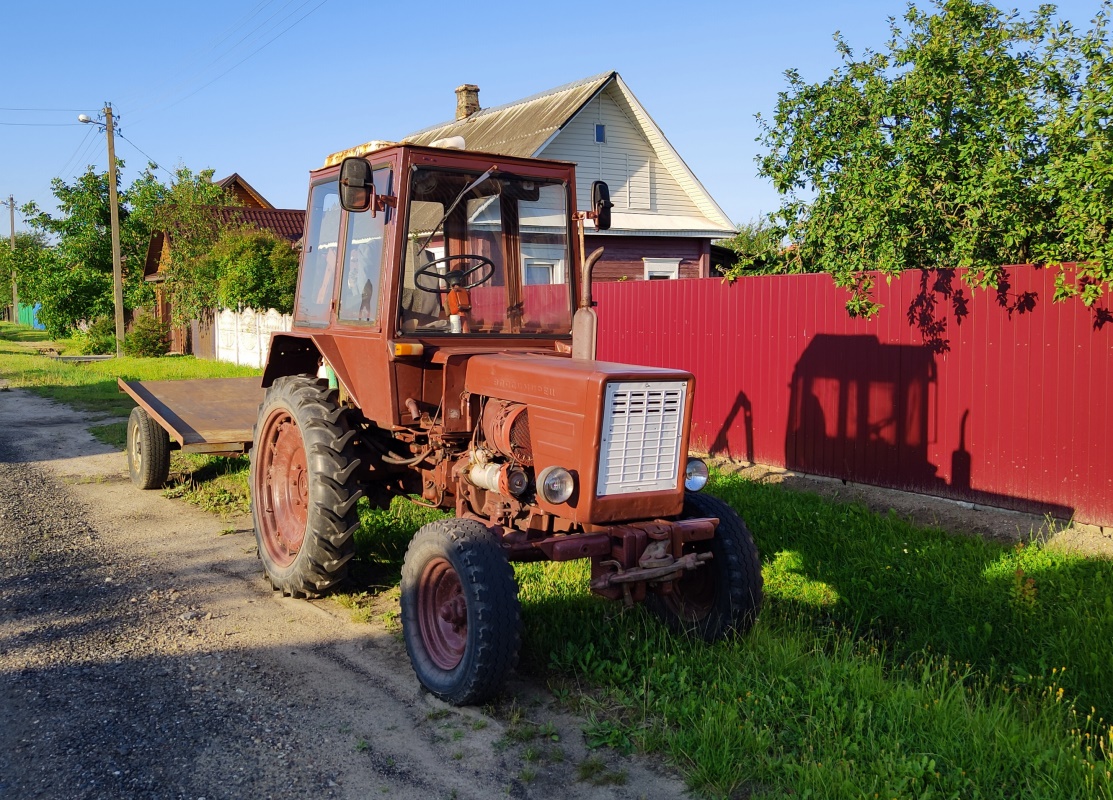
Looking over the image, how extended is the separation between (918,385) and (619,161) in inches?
520

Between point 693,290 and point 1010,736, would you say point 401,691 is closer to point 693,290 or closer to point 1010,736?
point 1010,736

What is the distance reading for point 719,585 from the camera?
15.5ft

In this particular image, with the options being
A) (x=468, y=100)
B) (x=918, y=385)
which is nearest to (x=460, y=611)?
(x=918, y=385)

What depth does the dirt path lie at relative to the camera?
11.8ft

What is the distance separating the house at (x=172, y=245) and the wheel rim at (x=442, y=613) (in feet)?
67.9

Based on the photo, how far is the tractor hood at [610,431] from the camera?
13.9ft

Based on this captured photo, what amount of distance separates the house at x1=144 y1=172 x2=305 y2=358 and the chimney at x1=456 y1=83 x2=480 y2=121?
5.09 m

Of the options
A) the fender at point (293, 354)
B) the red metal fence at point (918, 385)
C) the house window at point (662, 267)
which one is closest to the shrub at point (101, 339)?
the house window at point (662, 267)

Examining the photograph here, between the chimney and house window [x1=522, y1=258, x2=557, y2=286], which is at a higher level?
the chimney

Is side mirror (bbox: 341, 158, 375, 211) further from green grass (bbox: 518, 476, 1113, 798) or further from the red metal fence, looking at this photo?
the red metal fence

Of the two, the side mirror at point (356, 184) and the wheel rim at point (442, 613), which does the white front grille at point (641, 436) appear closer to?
the wheel rim at point (442, 613)

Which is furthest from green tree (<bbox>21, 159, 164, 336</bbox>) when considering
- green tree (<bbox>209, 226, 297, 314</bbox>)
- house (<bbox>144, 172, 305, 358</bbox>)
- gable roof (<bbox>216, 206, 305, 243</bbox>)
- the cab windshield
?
the cab windshield

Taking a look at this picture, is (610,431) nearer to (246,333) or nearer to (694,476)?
(694,476)

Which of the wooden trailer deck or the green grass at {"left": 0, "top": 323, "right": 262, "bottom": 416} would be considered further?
the green grass at {"left": 0, "top": 323, "right": 262, "bottom": 416}
